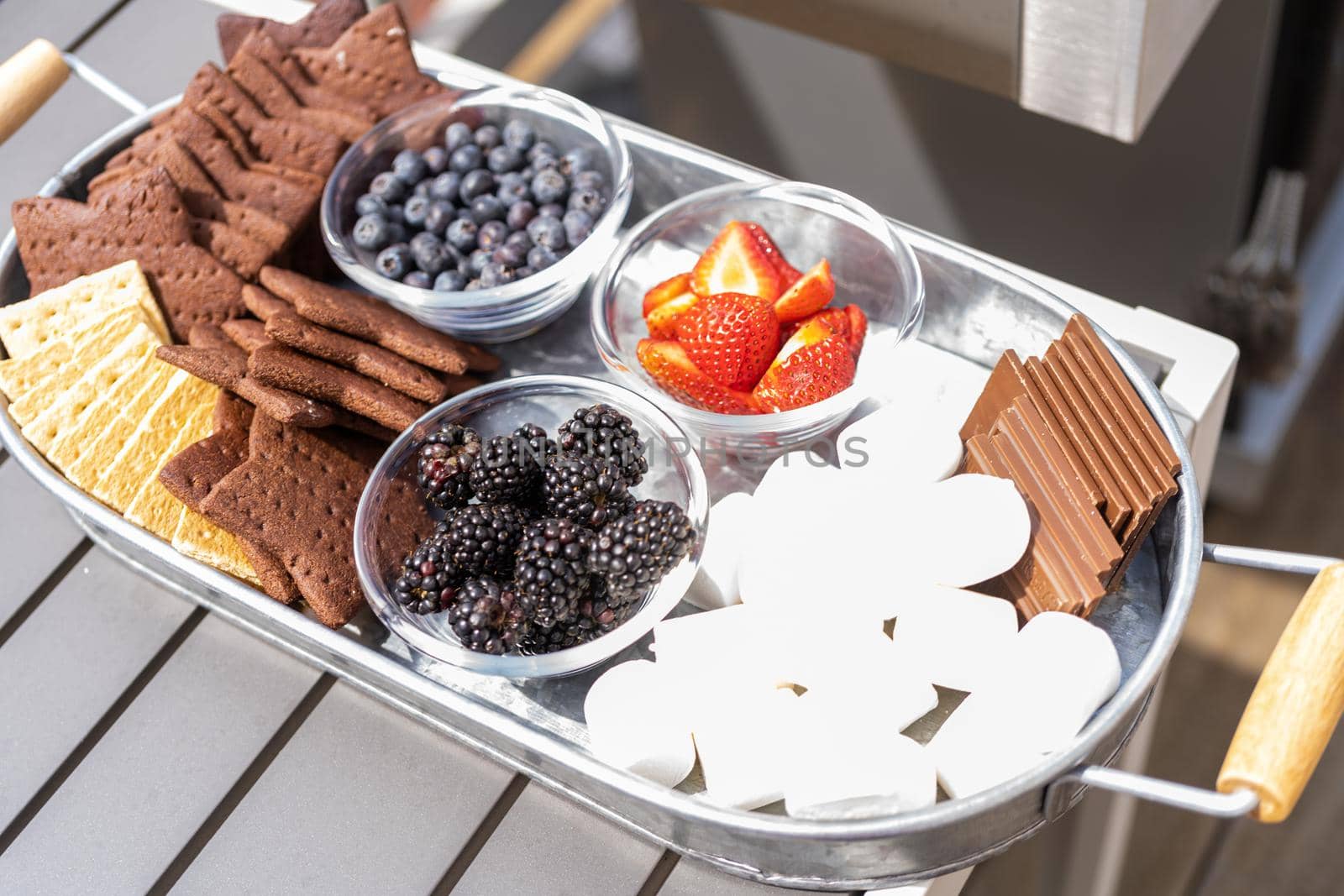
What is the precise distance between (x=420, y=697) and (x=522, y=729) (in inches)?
4.8

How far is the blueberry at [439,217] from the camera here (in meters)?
1.34

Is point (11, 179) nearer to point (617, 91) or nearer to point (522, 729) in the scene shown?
point (522, 729)

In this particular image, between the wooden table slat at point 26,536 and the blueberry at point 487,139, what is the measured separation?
593mm

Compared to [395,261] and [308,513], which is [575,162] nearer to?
[395,261]

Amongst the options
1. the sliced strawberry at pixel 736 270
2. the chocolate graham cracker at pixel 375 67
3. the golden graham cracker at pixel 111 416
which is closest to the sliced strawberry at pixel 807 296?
the sliced strawberry at pixel 736 270

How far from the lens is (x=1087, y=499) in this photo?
41.5 inches

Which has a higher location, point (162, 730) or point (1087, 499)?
point (1087, 499)

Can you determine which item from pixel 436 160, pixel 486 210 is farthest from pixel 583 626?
pixel 436 160

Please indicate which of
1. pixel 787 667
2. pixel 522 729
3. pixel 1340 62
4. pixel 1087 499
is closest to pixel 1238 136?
pixel 1340 62

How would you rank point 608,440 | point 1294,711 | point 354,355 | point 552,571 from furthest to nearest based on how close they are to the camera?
point 354,355
point 608,440
point 552,571
point 1294,711

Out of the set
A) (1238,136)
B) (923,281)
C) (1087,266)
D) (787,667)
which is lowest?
(1087,266)

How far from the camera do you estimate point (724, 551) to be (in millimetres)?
1108

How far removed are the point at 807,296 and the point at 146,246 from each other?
2.24 ft

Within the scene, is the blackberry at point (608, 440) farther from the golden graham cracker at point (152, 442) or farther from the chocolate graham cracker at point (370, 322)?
the golden graham cracker at point (152, 442)
